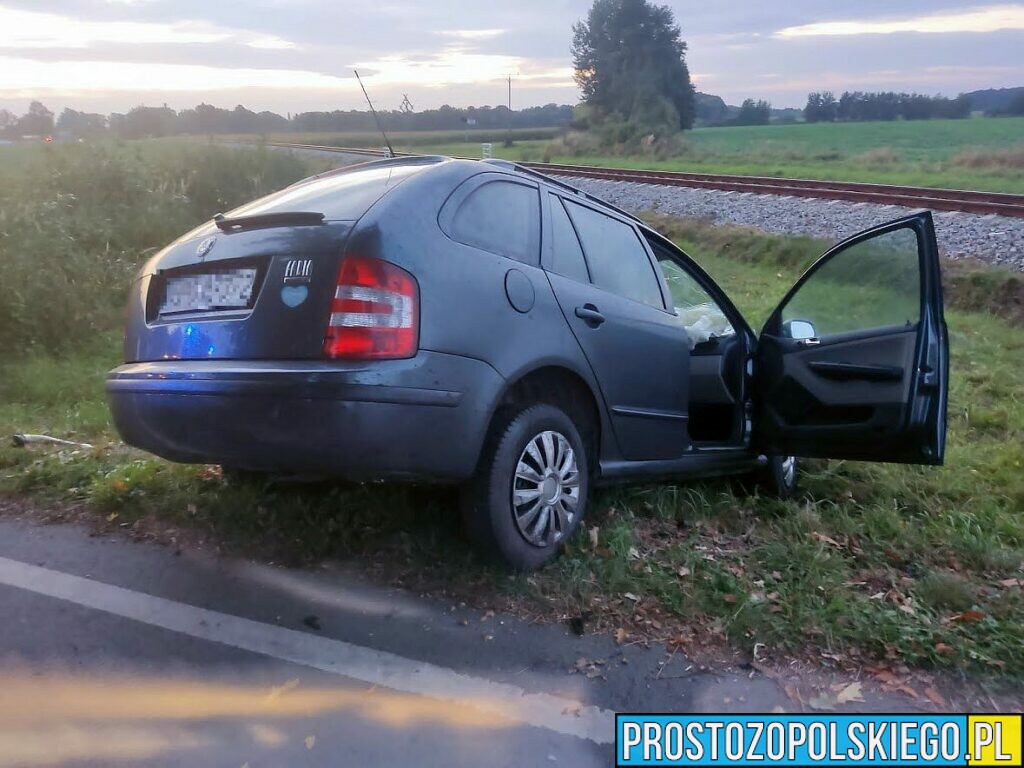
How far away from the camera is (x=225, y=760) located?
2.77 meters

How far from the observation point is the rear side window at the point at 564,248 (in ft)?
14.0

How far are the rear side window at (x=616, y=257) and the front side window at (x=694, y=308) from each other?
532 mm

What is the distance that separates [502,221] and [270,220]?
0.95m

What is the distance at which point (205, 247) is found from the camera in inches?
150

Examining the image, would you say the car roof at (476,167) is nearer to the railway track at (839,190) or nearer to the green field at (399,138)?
the green field at (399,138)

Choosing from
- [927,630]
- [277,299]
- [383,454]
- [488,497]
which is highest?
[277,299]

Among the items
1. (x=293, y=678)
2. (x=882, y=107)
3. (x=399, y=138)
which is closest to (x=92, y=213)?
(x=399, y=138)

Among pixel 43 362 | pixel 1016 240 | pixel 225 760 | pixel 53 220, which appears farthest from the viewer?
pixel 1016 240

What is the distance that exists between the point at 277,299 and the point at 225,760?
1.57m

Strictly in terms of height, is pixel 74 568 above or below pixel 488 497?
below

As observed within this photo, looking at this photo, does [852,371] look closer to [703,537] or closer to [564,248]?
[703,537]

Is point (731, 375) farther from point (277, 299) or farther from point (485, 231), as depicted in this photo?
point (277, 299)

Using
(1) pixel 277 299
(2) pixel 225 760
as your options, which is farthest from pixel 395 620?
(1) pixel 277 299

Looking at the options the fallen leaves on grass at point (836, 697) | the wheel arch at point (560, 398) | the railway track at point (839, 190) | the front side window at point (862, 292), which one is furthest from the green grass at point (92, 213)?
the fallen leaves on grass at point (836, 697)
